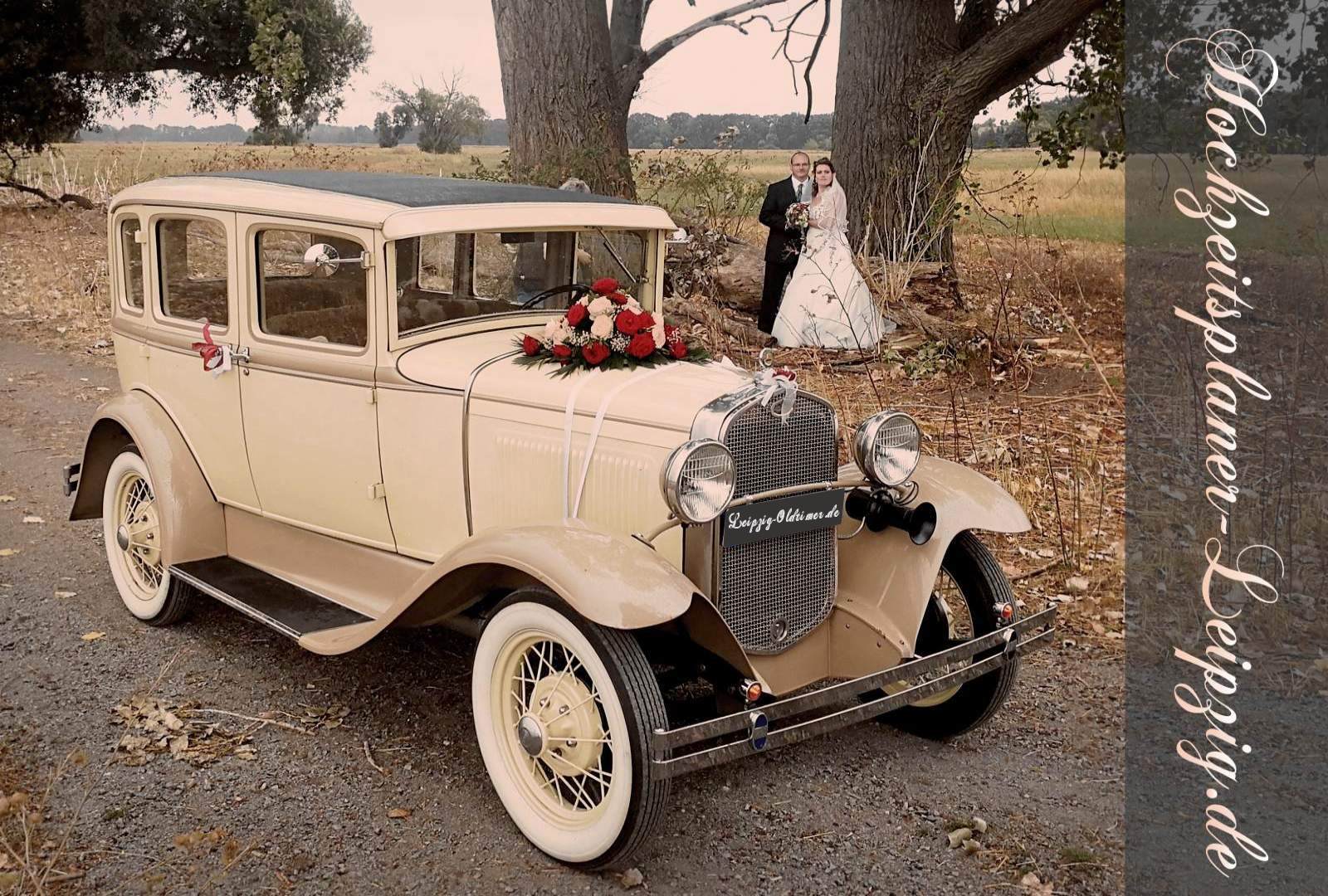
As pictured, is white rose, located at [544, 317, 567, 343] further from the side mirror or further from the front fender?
the front fender

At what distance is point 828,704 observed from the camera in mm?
3496

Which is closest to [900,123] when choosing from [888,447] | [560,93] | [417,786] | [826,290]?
[826,290]

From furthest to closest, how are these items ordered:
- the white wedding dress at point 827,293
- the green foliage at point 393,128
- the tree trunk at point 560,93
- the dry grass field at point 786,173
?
the green foliage at point 393,128 → the dry grass field at point 786,173 → the tree trunk at point 560,93 → the white wedding dress at point 827,293

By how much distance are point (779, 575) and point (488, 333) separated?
→ 1462 mm

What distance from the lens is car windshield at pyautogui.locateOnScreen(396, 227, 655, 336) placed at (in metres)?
4.23

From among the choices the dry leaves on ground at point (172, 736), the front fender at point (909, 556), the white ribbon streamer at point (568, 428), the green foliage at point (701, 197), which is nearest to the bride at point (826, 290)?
the green foliage at point (701, 197)

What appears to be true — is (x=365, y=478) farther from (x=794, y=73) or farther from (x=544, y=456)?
(x=794, y=73)

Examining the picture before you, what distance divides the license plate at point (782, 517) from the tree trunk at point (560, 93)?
799 cm

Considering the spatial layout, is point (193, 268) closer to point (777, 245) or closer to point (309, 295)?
point (309, 295)

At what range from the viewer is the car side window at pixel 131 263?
5.17m

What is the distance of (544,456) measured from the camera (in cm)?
380

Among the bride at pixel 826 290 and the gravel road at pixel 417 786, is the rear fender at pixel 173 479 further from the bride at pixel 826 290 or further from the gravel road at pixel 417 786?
the bride at pixel 826 290

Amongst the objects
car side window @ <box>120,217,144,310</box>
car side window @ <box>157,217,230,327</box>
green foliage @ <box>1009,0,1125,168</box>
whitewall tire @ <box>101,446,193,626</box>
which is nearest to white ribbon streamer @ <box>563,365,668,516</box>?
car side window @ <box>157,217,230,327</box>

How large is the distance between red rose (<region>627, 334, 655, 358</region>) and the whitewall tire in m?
2.25
